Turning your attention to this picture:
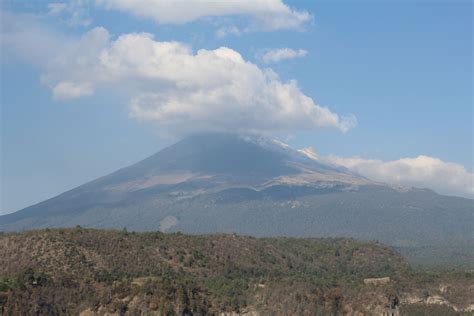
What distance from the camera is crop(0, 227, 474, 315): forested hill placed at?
143000mm

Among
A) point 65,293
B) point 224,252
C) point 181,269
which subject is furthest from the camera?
point 224,252

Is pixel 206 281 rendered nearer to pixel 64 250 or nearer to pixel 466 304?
pixel 64 250

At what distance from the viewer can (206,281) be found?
170 meters

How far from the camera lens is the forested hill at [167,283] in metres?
143

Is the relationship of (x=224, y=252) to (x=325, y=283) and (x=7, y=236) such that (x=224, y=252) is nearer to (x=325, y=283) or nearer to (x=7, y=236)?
(x=325, y=283)

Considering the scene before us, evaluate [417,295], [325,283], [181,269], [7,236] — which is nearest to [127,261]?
[181,269]

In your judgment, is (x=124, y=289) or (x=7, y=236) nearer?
(x=124, y=289)

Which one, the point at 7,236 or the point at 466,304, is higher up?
the point at 7,236

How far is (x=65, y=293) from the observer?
483 ft

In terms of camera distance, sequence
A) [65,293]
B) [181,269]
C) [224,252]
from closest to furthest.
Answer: [65,293] < [181,269] < [224,252]

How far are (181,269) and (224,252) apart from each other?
2078 centimetres

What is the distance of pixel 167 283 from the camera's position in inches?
5851

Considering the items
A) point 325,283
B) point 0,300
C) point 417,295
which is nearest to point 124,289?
point 0,300

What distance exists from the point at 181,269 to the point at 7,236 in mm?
37400
